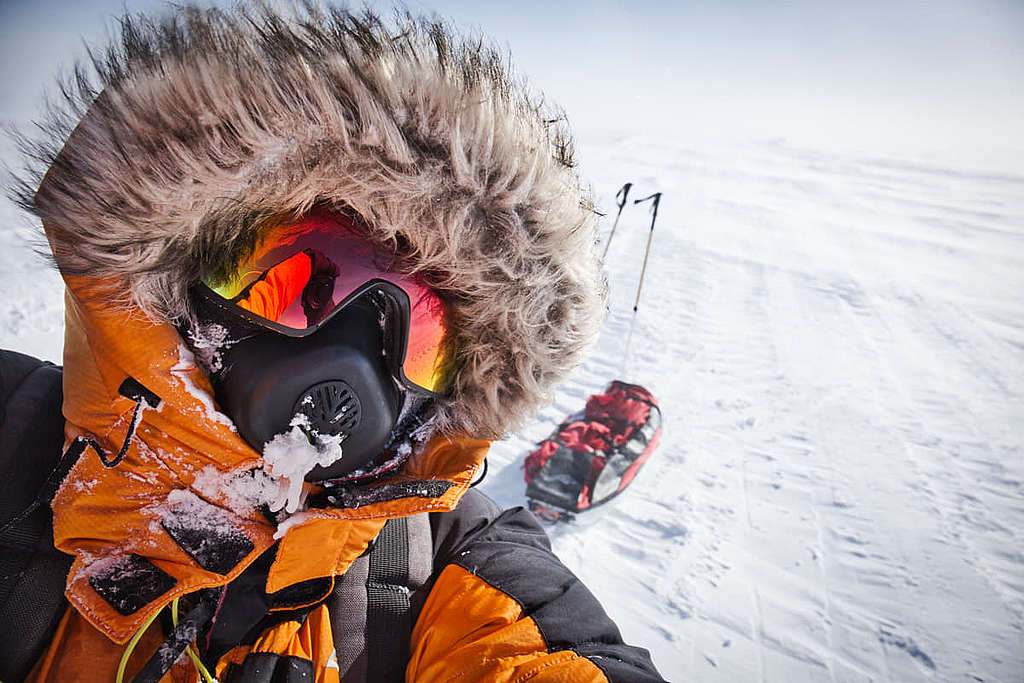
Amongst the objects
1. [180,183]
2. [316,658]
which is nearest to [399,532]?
[316,658]

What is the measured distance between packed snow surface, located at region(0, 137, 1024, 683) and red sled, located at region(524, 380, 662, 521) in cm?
14

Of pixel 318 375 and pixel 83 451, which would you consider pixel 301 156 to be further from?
pixel 83 451

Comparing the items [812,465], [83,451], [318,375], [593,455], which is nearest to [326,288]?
[318,375]

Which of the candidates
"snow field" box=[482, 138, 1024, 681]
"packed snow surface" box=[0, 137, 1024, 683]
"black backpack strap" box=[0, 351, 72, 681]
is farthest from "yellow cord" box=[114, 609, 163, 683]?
"snow field" box=[482, 138, 1024, 681]

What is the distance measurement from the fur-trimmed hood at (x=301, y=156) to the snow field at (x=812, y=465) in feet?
7.27

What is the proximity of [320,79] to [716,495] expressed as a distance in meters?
3.21

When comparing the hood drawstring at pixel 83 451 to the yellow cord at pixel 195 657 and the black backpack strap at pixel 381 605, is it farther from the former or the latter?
the black backpack strap at pixel 381 605

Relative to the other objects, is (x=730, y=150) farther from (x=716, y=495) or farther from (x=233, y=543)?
(x=233, y=543)

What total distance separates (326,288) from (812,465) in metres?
3.65

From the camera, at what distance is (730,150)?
1634cm

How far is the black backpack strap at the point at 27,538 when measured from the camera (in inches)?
35.7

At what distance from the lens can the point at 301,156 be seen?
91cm

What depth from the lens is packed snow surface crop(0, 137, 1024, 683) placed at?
2445mm

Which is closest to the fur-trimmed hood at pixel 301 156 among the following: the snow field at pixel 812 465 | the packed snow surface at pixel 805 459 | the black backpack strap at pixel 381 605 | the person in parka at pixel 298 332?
the person in parka at pixel 298 332
